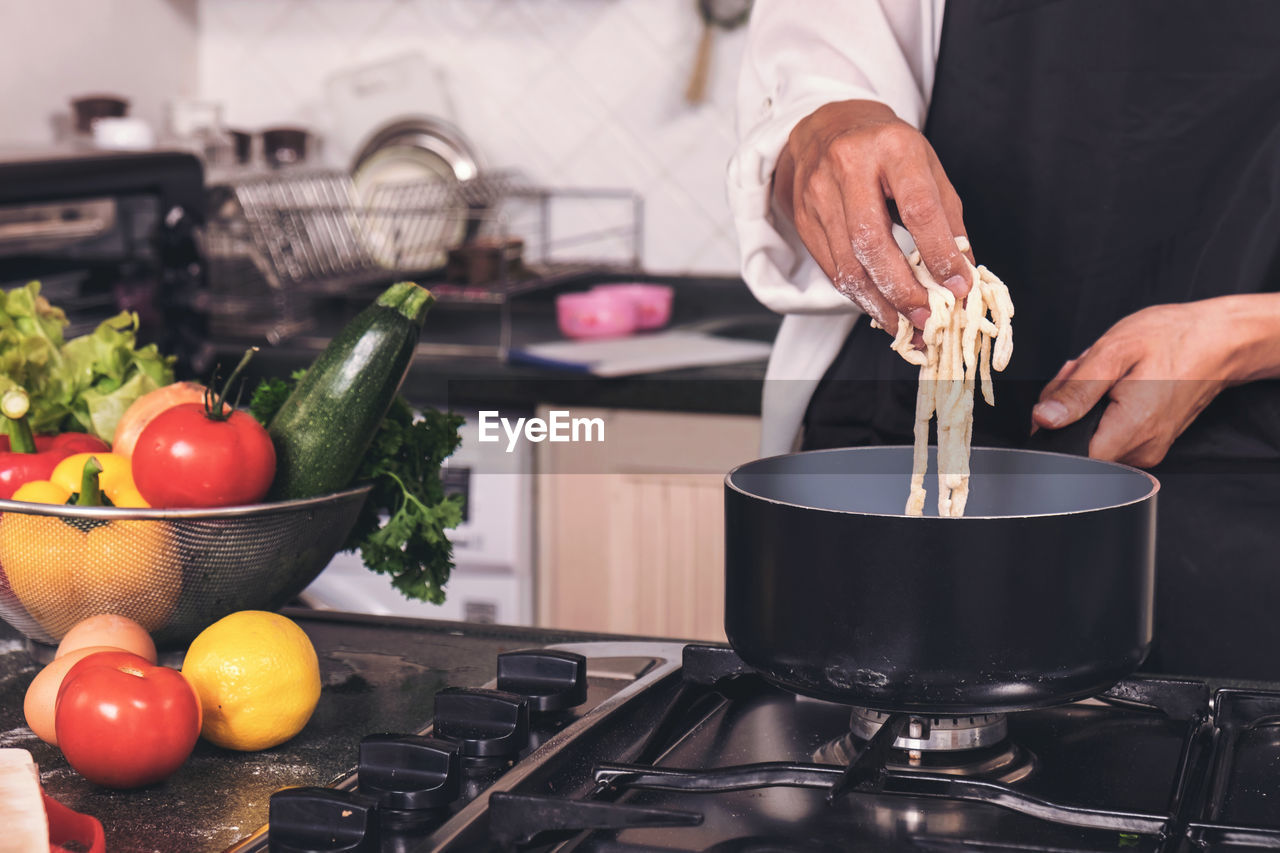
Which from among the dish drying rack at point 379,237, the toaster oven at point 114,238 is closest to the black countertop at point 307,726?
the toaster oven at point 114,238

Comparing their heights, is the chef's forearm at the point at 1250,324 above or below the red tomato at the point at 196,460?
above

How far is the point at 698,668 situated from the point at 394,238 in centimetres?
169

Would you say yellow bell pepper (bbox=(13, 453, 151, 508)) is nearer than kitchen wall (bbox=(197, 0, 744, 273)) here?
Yes

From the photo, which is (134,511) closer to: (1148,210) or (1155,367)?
(1155,367)

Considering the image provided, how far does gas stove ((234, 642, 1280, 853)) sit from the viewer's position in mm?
517

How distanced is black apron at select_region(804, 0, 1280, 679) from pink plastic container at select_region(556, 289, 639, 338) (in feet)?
3.52

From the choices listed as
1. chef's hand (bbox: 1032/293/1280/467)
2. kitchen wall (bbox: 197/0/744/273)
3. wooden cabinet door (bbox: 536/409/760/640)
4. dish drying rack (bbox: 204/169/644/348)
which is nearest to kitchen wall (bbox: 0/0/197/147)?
kitchen wall (bbox: 197/0/744/273)

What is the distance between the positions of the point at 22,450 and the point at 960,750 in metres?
0.56

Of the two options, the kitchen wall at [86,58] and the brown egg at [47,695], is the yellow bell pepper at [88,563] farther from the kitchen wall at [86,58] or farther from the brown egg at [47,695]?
the kitchen wall at [86,58]

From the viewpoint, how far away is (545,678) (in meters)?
0.69

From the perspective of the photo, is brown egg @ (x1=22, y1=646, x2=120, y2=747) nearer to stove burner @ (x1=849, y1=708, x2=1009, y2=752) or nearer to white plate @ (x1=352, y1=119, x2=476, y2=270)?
stove burner @ (x1=849, y1=708, x2=1009, y2=752)

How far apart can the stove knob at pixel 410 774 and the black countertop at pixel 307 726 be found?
0.06 meters

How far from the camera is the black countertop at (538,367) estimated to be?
1.82m

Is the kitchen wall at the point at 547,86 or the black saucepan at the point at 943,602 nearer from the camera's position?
the black saucepan at the point at 943,602
